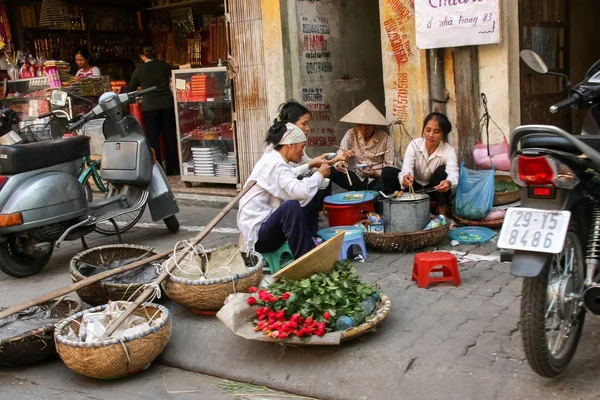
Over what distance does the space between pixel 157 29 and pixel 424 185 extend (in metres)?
7.99

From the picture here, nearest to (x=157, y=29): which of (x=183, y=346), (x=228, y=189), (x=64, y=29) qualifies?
(x=64, y=29)

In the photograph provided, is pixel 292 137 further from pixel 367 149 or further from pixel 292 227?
pixel 367 149

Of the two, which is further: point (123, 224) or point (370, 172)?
point (123, 224)

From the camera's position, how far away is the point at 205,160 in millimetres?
8602

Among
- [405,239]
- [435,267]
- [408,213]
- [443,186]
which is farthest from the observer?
[443,186]

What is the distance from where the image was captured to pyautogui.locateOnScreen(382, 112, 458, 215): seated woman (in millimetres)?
5969

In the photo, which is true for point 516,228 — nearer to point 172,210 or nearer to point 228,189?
point 172,210

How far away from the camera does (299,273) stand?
4.14 metres

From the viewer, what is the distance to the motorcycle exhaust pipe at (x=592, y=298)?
3.08 metres

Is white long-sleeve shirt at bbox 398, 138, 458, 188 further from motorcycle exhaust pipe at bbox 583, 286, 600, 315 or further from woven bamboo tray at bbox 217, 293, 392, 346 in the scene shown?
motorcycle exhaust pipe at bbox 583, 286, 600, 315

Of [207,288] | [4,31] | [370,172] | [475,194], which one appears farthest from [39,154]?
[4,31]

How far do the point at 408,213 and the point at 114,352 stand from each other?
2.82 m

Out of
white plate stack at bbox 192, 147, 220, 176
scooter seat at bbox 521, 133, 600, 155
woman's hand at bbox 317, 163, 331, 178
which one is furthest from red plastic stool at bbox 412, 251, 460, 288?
white plate stack at bbox 192, 147, 220, 176

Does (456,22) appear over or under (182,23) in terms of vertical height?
under
